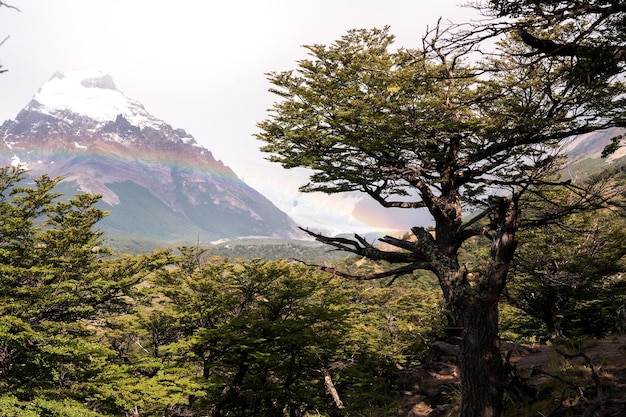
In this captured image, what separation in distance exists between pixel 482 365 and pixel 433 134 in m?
5.49

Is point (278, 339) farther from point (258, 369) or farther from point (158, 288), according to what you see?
point (158, 288)

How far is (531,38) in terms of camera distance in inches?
164

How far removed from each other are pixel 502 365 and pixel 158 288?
14.4 metres

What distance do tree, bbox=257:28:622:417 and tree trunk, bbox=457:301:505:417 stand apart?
3 centimetres

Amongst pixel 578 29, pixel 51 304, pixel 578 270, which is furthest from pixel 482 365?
pixel 578 270

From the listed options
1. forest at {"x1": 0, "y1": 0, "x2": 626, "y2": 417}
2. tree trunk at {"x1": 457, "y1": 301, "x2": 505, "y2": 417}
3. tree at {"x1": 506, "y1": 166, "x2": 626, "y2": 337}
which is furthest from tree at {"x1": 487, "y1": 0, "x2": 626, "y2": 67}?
tree at {"x1": 506, "y1": 166, "x2": 626, "y2": 337}

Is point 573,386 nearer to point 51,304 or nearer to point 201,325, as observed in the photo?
point 51,304

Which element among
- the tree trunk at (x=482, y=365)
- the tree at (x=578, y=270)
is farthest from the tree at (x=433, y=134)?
the tree at (x=578, y=270)

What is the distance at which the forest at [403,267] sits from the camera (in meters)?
5.08

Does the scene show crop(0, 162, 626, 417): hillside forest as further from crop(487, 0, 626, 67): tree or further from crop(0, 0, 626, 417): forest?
crop(487, 0, 626, 67): tree

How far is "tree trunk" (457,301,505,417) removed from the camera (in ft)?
16.1

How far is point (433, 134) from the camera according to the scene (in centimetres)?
853

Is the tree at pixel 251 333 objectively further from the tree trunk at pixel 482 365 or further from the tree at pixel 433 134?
A: the tree trunk at pixel 482 365

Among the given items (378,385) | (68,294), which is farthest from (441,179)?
(378,385)
